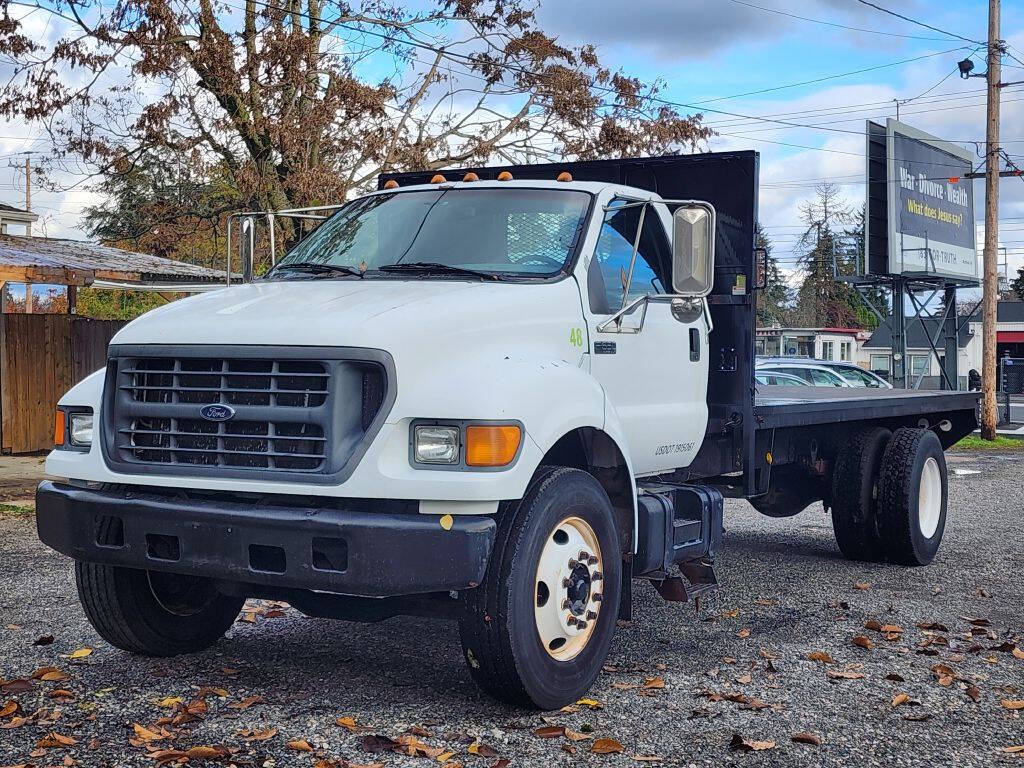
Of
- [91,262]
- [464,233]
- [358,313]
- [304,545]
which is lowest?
[304,545]

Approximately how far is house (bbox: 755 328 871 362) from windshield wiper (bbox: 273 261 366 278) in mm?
59890

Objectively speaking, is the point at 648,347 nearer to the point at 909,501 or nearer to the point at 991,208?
the point at 909,501

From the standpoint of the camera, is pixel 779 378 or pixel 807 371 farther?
pixel 807 371

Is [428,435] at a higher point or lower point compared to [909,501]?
higher

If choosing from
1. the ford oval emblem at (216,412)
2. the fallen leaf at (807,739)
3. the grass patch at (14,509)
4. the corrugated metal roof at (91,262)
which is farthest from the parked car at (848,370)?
the ford oval emblem at (216,412)

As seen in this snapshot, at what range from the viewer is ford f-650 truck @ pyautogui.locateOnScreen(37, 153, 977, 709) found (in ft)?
15.9

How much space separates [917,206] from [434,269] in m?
28.0

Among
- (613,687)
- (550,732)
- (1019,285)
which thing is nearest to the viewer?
(550,732)

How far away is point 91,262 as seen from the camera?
643 inches

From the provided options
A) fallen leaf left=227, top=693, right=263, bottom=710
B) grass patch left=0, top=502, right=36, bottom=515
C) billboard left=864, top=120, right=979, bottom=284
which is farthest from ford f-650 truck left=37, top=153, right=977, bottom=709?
billboard left=864, top=120, right=979, bottom=284

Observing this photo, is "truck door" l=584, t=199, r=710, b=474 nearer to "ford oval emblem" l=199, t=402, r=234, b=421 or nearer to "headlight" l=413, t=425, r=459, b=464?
"headlight" l=413, t=425, r=459, b=464

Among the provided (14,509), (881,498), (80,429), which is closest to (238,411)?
(80,429)

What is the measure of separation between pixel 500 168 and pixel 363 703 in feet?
12.9

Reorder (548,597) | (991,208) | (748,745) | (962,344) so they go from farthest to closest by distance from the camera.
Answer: (962,344) < (991,208) < (548,597) < (748,745)
